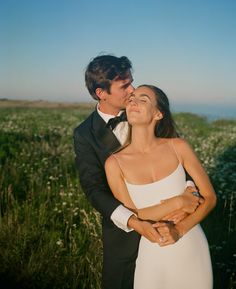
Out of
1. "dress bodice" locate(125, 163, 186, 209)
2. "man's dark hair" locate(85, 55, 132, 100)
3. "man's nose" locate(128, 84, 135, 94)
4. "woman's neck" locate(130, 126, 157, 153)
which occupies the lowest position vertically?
"dress bodice" locate(125, 163, 186, 209)

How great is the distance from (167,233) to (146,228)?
0.49 ft

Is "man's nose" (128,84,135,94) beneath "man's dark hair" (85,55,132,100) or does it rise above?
beneath

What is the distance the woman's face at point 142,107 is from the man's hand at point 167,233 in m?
0.75

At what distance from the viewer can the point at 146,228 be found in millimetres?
2979

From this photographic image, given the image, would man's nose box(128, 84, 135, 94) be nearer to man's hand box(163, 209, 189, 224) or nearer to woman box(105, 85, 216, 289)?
woman box(105, 85, 216, 289)

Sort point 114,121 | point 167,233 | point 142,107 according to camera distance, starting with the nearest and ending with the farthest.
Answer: point 167,233, point 142,107, point 114,121

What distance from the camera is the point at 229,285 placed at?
434 centimetres

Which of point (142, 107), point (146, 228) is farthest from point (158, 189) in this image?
point (142, 107)

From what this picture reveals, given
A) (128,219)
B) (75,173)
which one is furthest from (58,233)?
(75,173)

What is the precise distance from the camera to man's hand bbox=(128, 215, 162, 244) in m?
2.94

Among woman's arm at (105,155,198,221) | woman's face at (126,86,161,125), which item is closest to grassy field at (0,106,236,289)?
woman's arm at (105,155,198,221)

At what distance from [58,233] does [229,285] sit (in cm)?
211

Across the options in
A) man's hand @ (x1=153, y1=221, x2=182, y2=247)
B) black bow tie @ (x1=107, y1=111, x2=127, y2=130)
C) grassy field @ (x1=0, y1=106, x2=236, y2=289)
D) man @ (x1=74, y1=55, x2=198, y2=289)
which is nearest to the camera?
man's hand @ (x1=153, y1=221, x2=182, y2=247)

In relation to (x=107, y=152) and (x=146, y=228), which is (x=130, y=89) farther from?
(x=146, y=228)
